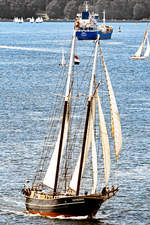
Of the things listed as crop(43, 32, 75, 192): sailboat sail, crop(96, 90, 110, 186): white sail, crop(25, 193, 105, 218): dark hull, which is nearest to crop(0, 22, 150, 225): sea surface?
crop(25, 193, 105, 218): dark hull

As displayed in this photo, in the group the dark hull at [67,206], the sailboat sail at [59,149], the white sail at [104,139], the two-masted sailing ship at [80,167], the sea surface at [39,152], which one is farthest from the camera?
the sailboat sail at [59,149]

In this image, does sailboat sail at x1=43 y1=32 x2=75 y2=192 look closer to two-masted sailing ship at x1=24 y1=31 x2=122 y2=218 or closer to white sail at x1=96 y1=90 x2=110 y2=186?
two-masted sailing ship at x1=24 y1=31 x2=122 y2=218

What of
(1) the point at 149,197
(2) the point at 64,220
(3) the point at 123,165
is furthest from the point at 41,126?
(2) the point at 64,220

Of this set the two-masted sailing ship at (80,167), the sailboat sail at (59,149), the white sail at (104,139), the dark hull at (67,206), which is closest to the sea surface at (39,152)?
the dark hull at (67,206)

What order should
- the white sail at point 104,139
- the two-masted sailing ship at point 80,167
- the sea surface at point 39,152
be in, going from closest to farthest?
the two-masted sailing ship at point 80,167 → the white sail at point 104,139 → the sea surface at point 39,152

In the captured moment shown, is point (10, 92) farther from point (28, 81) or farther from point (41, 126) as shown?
point (41, 126)

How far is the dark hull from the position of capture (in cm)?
7162

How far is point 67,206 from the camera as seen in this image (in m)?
72.0

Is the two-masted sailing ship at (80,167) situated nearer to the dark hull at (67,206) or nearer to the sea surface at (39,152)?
the dark hull at (67,206)

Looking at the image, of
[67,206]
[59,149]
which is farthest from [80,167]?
[67,206]

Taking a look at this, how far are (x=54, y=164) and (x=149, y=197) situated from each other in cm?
1103

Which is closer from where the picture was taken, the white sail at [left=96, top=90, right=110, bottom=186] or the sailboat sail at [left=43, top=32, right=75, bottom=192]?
the white sail at [left=96, top=90, right=110, bottom=186]

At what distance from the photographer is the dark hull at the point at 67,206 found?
71.6 metres

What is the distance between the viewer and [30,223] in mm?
72500
